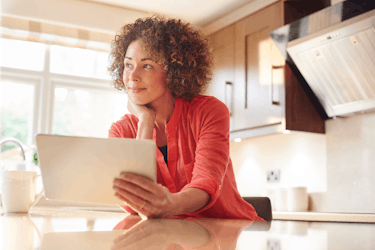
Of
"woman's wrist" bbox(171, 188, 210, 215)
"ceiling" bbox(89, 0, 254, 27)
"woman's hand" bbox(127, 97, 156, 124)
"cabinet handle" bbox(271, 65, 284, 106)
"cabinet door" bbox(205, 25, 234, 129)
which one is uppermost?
"ceiling" bbox(89, 0, 254, 27)

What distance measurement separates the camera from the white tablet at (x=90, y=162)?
0.71m

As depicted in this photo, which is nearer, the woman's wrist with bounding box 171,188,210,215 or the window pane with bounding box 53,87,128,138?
the woman's wrist with bounding box 171,188,210,215

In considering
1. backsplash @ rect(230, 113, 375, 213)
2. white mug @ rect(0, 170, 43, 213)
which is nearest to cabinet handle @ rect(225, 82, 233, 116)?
backsplash @ rect(230, 113, 375, 213)

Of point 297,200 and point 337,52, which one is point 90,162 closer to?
point 337,52

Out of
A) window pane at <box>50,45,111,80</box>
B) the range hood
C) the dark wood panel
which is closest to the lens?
the range hood

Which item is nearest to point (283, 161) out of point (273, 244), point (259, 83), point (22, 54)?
point (259, 83)

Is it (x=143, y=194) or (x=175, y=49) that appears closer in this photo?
(x=143, y=194)

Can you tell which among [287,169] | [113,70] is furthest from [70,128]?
[113,70]

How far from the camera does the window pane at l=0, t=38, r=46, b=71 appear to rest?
3490mm

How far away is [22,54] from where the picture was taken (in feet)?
11.6

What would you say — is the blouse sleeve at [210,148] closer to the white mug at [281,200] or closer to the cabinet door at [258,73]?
the cabinet door at [258,73]

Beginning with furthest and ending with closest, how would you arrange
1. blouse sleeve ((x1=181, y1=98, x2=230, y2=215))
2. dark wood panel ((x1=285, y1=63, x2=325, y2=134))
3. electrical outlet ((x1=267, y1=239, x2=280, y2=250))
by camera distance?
dark wood panel ((x1=285, y1=63, x2=325, y2=134))
blouse sleeve ((x1=181, y1=98, x2=230, y2=215))
electrical outlet ((x1=267, y1=239, x2=280, y2=250))

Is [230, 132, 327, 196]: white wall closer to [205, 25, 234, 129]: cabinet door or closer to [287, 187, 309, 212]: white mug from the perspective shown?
[287, 187, 309, 212]: white mug

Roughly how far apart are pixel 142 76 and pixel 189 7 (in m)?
2.47
